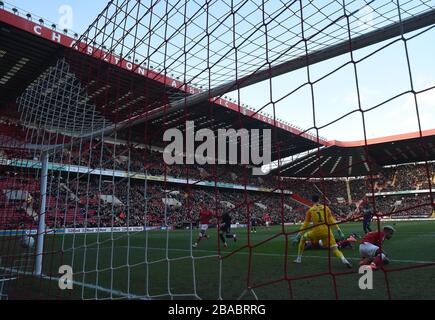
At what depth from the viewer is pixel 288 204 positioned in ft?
126

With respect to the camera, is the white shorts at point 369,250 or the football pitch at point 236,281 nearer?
the football pitch at point 236,281

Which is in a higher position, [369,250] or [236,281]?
[369,250]

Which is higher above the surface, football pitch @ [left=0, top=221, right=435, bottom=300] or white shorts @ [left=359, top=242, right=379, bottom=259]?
white shorts @ [left=359, top=242, right=379, bottom=259]

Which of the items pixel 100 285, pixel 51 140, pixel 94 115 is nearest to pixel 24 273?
pixel 100 285

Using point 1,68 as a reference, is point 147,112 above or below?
below

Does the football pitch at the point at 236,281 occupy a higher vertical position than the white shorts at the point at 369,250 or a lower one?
lower

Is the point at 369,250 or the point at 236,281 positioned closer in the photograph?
the point at 236,281

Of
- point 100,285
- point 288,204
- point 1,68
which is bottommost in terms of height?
point 100,285

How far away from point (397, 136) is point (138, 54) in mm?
34378

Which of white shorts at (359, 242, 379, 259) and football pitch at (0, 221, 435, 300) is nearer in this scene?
football pitch at (0, 221, 435, 300)
